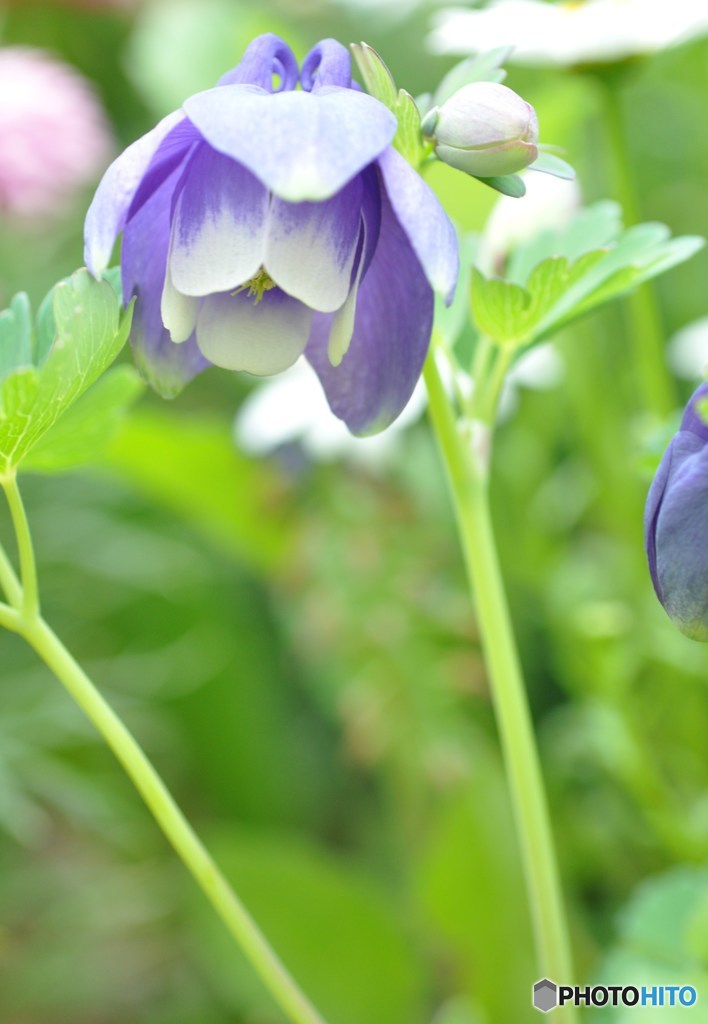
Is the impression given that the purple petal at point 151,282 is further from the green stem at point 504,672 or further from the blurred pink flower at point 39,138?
the blurred pink flower at point 39,138

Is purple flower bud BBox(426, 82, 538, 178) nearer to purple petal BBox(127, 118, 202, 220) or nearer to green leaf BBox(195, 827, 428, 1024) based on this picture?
purple petal BBox(127, 118, 202, 220)

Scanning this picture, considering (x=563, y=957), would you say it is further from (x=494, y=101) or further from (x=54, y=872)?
(x=54, y=872)

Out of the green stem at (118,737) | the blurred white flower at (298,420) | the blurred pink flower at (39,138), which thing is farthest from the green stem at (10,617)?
the blurred pink flower at (39,138)

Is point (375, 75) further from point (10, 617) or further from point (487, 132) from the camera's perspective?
point (10, 617)

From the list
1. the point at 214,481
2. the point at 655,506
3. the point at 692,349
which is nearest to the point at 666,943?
the point at 655,506

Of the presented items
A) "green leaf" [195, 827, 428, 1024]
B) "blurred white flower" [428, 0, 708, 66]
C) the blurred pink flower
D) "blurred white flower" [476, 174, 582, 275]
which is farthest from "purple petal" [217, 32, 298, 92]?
"green leaf" [195, 827, 428, 1024]

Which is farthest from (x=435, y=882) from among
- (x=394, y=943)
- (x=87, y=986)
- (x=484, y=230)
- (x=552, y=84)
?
(x=552, y=84)
